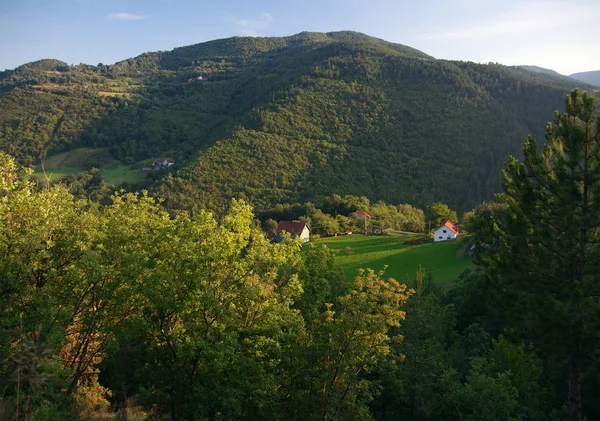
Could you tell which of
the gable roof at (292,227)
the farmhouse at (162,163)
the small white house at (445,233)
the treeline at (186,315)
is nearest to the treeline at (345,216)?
the gable roof at (292,227)

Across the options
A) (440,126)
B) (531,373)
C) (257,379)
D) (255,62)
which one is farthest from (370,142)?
(255,62)

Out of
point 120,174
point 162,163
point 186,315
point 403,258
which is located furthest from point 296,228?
point 186,315

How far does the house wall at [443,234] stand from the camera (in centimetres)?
4980

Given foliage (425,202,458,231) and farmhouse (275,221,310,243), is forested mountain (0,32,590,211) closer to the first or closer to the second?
farmhouse (275,221,310,243)

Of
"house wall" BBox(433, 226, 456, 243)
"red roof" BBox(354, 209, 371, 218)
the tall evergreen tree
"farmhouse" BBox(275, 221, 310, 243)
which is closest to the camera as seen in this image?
the tall evergreen tree

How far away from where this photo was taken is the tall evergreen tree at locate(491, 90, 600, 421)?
31.9 ft

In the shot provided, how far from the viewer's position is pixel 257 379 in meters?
8.84

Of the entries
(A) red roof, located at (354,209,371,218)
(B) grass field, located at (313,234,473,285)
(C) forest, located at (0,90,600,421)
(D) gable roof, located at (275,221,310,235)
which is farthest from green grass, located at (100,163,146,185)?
(C) forest, located at (0,90,600,421)

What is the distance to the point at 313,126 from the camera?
8800cm

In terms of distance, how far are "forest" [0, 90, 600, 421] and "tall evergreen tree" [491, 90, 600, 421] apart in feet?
0.12

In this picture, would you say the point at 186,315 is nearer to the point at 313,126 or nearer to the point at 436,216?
the point at 436,216

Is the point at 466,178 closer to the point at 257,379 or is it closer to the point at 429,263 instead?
the point at 429,263

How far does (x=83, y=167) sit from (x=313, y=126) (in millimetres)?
48830

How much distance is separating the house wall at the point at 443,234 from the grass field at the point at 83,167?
53.2 metres
